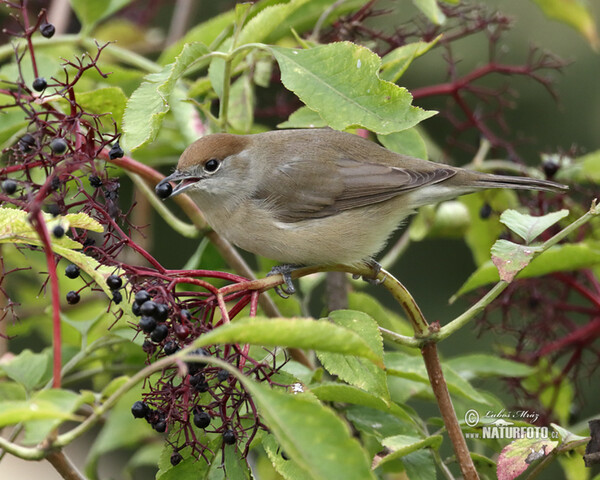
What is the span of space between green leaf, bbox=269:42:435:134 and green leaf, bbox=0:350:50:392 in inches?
44.5

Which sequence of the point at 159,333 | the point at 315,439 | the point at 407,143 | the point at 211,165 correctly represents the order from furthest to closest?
the point at 211,165 < the point at 407,143 < the point at 159,333 < the point at 315,439

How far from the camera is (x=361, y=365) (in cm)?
193

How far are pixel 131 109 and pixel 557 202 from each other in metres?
1.86

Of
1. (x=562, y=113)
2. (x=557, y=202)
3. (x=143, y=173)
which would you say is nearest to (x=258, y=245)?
(x=143, y=173)

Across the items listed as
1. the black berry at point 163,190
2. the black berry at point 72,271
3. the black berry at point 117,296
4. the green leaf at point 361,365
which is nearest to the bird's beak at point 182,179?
the black berry at point 163,190

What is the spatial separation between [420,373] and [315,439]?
1124mm

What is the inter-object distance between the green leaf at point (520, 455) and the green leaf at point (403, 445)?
0.16 meters

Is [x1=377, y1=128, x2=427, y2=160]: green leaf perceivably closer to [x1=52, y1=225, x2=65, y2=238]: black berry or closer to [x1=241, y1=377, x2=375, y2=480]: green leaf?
[x1=52, y1=225, x2=65, y2=238]: black berry

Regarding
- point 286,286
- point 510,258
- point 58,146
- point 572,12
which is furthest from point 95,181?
point 572,12

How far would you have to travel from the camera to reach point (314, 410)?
1.26 metres

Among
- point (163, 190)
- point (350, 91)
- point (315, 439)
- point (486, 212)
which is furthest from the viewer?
point (486, 212)

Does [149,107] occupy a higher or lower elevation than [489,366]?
higher

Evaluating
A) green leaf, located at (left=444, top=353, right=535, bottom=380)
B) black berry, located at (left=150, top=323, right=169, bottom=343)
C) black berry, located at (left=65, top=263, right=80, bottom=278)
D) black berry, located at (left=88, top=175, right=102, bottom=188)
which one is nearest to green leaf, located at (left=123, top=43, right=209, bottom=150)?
black berry, located at (left=88, top=175, right=102, bottom=188)

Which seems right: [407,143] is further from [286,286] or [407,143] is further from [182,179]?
[182,179]
